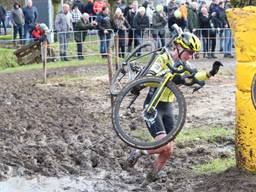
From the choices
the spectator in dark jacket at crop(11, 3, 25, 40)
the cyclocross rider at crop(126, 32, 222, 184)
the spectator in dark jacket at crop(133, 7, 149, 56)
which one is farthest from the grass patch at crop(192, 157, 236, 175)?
the spectator in dark jacket at crop(11, 3, 25, 40)

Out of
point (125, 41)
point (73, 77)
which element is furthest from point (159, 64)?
point (125, 41)

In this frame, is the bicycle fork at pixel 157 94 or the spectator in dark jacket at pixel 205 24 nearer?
the bicycle fork at pixel 157 94

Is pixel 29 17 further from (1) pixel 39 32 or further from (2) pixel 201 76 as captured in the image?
(2) pixel 201 76

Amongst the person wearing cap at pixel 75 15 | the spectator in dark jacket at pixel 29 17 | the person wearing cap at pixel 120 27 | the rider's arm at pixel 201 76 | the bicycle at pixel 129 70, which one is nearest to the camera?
the rider's arm at pixel 201 76

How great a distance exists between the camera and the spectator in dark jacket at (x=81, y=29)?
22.6m

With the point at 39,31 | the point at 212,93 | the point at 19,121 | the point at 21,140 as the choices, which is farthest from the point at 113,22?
the point at 21,140

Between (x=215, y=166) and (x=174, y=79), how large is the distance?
1.97 m

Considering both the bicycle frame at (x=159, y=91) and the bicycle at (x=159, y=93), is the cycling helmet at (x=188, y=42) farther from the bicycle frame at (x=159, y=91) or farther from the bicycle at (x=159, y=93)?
the bicycle frame at (x=159, y=91)

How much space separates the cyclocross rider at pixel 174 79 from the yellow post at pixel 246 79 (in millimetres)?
423

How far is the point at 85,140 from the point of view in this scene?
34.7ft

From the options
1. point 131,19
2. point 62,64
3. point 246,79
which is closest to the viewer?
point 246,79

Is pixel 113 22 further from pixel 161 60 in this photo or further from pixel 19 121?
pixel 161 60

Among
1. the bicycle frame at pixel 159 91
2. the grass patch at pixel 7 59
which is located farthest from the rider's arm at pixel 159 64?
the grass patch at pixel 7 59

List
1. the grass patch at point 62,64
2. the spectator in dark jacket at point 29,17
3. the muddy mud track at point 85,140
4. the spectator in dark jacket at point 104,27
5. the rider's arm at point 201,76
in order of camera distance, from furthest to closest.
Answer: the spectator in dark jacket at point 29,17 < the spectator in dark jacket at point 104,27 < the grass patch at point 62,64 < the muddy mud track at point 85,140 < the rider's arm at point 201,76
